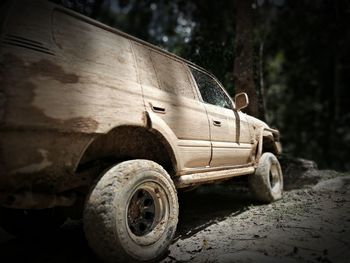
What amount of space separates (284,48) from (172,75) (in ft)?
43.9

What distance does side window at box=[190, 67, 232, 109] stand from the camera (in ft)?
12.0

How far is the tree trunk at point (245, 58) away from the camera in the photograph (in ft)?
20.3

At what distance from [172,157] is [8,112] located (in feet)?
4.90

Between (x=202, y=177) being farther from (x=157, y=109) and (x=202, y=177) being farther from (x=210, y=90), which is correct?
(x=210, y=90)

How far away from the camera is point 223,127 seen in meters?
3.57

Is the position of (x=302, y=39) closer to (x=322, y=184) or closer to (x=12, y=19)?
(x=322, y=184)

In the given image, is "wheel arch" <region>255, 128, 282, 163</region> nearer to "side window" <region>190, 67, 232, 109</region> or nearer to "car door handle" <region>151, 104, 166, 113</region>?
"side window" <region>190, 67, 232, 109</region>

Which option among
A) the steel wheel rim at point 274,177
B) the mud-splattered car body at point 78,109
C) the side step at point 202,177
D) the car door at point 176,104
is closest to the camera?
the mud-splattered car body at point 78,109

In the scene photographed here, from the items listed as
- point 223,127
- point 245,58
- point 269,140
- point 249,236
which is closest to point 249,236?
point 249,236

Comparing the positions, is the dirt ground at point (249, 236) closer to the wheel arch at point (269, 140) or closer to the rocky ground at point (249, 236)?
the rocky ground at point (249, 236)

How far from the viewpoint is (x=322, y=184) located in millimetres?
5223

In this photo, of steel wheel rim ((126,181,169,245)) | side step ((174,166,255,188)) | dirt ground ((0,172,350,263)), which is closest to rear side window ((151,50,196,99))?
side step ((174,166,255,188))

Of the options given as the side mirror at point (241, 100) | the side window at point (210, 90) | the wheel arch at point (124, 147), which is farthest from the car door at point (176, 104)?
the side mirror at point (241, 100)

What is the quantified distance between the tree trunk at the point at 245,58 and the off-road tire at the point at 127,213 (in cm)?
418
